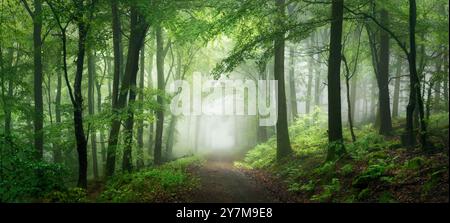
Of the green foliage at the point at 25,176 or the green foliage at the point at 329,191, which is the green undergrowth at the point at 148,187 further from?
the green foliage at the point at 329,191

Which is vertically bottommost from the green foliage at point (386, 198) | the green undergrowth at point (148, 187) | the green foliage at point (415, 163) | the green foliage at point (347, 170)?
the green undergrowth at point (148, 187)

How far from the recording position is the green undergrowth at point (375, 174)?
9320 millimetres

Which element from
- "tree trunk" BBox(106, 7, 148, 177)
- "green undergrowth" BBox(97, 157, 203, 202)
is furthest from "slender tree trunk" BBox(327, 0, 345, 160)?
"tree trunk" BBox(106, 7, 148, 177)

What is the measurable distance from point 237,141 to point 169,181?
36872 mm

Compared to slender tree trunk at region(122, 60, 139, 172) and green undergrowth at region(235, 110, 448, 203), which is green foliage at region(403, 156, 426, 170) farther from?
slender tree trunk at region(122, 60, 139, 172)

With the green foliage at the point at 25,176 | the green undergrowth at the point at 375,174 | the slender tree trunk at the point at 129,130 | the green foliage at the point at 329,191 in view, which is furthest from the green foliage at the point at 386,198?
the slender tree trunk at the point at 129,130

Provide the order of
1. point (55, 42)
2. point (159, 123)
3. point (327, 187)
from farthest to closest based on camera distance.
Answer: point (159, 123) → point (55, 42) → point (327, 187)

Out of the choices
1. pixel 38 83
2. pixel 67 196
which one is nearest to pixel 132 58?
pixel 38 83

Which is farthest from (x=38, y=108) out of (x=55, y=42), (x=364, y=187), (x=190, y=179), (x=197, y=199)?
(x=364, y=187)

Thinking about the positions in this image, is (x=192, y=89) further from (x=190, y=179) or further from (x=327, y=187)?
(x=327, y=187)

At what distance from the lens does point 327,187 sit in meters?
11.9

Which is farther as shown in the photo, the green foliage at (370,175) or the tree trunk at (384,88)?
the tree trunk at (384,88)

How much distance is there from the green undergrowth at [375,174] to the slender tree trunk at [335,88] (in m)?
0.54

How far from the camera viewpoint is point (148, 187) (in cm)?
1383
